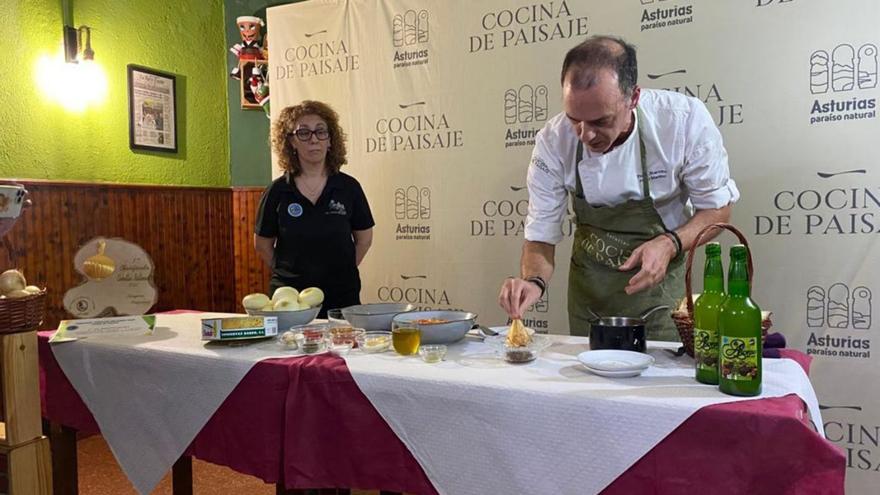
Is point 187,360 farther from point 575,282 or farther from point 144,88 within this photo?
point 144,88

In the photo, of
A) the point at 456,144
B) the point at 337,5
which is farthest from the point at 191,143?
the point at 456,144

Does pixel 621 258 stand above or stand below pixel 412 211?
below

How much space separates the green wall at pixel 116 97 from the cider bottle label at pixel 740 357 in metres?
3.59

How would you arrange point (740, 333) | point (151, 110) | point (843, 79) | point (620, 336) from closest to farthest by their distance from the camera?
point (740, 333) → point (620, 336) → point (843, 79) → point (151, 110)

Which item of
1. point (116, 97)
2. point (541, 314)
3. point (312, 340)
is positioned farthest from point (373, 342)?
point (116, 97)

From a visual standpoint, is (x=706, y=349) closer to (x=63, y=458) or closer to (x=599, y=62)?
(x=599, y=62)

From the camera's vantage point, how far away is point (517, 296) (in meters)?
1.68

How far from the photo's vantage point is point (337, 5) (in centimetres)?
364

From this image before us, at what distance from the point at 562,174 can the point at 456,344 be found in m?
0.77

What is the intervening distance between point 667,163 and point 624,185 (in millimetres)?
149

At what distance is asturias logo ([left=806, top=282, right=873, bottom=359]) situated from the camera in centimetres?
246

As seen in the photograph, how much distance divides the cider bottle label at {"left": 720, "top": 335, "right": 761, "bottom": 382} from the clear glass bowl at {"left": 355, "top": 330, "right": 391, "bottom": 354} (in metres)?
0.82

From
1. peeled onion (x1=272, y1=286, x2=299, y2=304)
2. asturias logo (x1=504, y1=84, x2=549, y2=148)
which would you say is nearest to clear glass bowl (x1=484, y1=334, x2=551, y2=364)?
peeled onion (x1=272, y1=286, x2=299, y2=304)

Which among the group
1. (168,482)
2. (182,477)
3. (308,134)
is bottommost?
(168,482)
